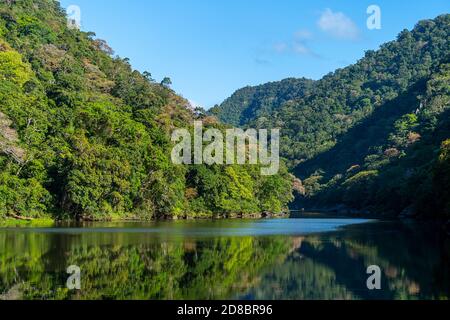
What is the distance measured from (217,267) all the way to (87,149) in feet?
146

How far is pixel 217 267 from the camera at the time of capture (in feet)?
96.7

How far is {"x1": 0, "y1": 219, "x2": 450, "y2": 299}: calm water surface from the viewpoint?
22.5 meters

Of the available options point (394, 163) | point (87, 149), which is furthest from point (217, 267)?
point (394, 163)

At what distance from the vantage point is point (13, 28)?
108 m

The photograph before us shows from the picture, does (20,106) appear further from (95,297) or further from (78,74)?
(95,297)

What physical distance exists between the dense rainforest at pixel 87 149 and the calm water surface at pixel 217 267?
24.2 m

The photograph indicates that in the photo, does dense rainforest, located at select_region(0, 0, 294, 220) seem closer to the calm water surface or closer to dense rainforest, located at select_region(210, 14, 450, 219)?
dense rainforest, located at select_region(210, 14, 450, 219)

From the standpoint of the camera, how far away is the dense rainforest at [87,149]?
68.3 meters

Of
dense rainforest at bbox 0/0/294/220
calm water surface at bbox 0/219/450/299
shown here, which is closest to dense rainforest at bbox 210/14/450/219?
dense rainforest at bbox 0/0/294/220

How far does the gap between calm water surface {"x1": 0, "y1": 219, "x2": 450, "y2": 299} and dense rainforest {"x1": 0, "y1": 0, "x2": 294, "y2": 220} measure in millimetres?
24189

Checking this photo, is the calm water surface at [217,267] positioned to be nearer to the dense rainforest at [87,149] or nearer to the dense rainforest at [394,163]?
the dense rainforest at [87,149]

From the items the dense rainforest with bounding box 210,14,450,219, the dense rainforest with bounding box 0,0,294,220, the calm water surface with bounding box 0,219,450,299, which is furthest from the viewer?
the dense rainforest with bounding box 210,14,450,219

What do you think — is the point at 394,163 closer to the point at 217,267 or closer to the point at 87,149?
the point at 87,149
